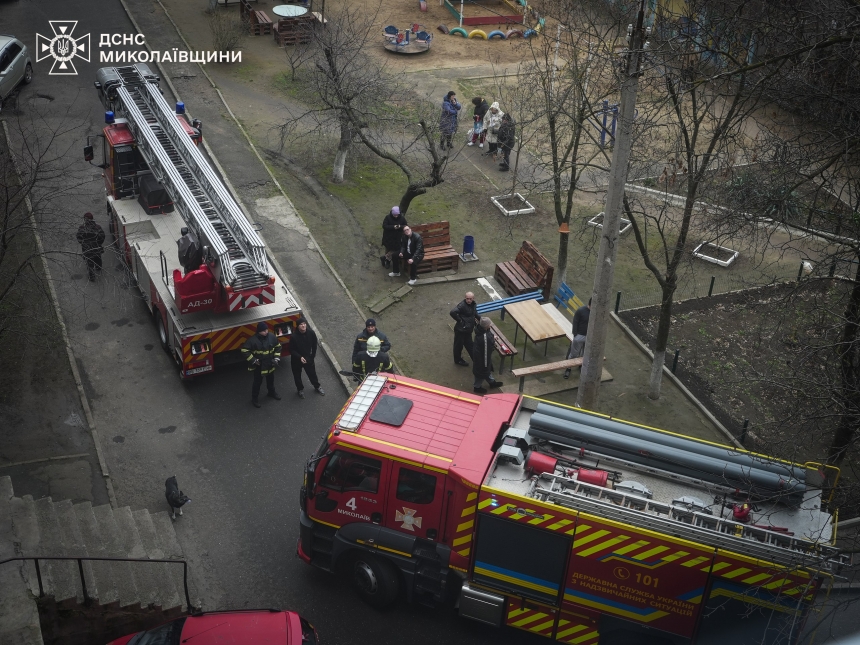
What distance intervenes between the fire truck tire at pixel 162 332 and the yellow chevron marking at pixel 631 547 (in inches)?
382

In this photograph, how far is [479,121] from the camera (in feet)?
83.4

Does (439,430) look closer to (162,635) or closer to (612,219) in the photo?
(162,635)

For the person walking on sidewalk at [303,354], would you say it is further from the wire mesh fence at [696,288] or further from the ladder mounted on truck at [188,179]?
the wire mesh fence at [696,288]

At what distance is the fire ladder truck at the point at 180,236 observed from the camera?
15.7 m

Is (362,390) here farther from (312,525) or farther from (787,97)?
(787,97)

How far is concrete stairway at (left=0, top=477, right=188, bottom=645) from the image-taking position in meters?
10.8

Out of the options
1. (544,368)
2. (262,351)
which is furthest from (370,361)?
(544,368)

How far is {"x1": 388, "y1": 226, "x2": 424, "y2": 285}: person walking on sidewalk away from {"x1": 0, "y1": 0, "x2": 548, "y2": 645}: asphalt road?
1676 mm

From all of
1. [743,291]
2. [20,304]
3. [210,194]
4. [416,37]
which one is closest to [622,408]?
[743,291]

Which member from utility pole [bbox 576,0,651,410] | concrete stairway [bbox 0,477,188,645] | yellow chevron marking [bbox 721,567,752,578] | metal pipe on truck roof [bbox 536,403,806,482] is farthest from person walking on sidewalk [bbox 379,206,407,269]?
yellow chevron marking [bbox 721,567,752,578]

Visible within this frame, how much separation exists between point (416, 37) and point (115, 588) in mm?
24013

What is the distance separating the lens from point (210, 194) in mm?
17031

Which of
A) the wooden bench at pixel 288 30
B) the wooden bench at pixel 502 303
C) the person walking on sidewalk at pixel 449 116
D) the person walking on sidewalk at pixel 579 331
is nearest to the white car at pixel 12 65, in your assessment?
the wooden bench at pixel 288 30

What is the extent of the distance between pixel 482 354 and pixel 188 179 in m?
6.50
